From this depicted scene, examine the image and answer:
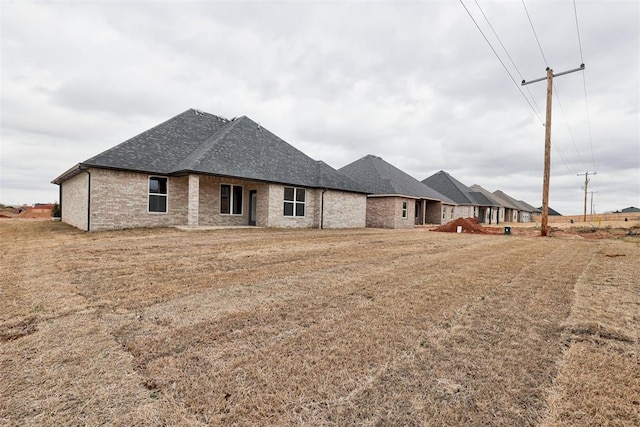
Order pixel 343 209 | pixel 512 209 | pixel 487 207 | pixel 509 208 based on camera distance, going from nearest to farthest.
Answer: pixel 343 209 < pixel 487 207 < pixel 509 208 < pixel 512 209

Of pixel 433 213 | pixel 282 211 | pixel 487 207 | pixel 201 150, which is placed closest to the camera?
pixel 201 150

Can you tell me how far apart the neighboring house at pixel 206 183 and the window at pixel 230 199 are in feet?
0.20

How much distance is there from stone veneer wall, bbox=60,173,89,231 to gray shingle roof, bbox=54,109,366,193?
1.44 metres

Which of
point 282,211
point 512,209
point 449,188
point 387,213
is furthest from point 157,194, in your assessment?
point 512,209

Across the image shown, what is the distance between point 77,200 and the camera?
15750 mm

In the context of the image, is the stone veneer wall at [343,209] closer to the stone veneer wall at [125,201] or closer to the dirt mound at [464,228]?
the dirt mound at [464,228]

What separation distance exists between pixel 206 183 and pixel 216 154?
6.13ft

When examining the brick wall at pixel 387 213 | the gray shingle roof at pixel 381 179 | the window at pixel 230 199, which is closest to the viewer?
Answer: the window at pixel 230 199

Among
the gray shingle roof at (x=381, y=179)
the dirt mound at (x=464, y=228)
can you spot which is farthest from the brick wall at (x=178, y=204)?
the dirt mound at (x=464, y=228)

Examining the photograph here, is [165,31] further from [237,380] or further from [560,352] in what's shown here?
[560,352]

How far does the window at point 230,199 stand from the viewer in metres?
17.6

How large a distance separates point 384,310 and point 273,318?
4.82 feet

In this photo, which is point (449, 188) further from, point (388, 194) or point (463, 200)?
point (388, 194)

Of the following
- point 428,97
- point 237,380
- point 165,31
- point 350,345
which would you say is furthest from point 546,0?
point 165,31
